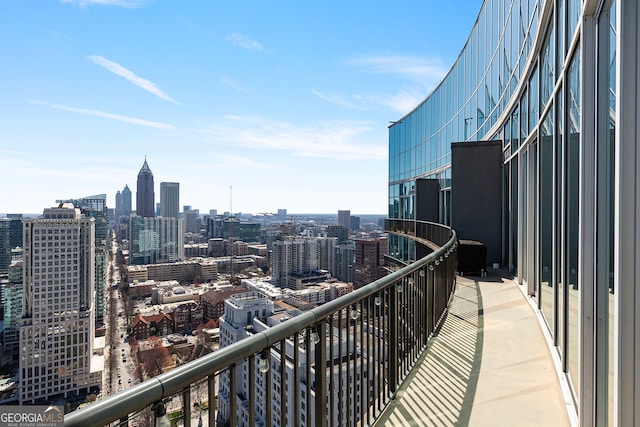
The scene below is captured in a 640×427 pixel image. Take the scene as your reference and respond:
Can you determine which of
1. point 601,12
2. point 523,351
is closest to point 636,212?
point 601,12

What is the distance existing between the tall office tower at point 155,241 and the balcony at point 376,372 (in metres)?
82.6

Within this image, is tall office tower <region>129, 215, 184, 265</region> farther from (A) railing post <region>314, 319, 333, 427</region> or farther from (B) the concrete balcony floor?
(A) railing post <region>314, 319, 333, 427</region>

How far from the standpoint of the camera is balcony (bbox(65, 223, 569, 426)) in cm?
128

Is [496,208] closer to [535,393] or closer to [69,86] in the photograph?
[535,393]

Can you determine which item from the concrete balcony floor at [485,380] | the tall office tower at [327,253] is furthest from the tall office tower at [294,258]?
the concrete balcony floor at [485,380]

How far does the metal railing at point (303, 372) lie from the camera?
1.10 metres

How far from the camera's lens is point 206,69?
3731 centimetres

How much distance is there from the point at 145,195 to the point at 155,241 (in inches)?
1900

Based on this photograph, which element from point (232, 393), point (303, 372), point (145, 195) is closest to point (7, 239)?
point (303, 372)

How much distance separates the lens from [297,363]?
191 centimetres

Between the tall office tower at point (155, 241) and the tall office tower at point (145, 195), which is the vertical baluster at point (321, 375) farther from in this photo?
the tall office tower at point (145, 195)

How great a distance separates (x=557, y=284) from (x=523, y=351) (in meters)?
1.09

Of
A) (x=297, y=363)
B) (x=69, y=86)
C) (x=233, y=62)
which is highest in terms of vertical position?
(x=233, y=62)

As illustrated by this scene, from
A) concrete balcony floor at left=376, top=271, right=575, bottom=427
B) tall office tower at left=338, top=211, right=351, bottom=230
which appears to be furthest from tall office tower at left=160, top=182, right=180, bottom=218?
concrete balcony floor at left=376, top=271, right=575, bottom=427
